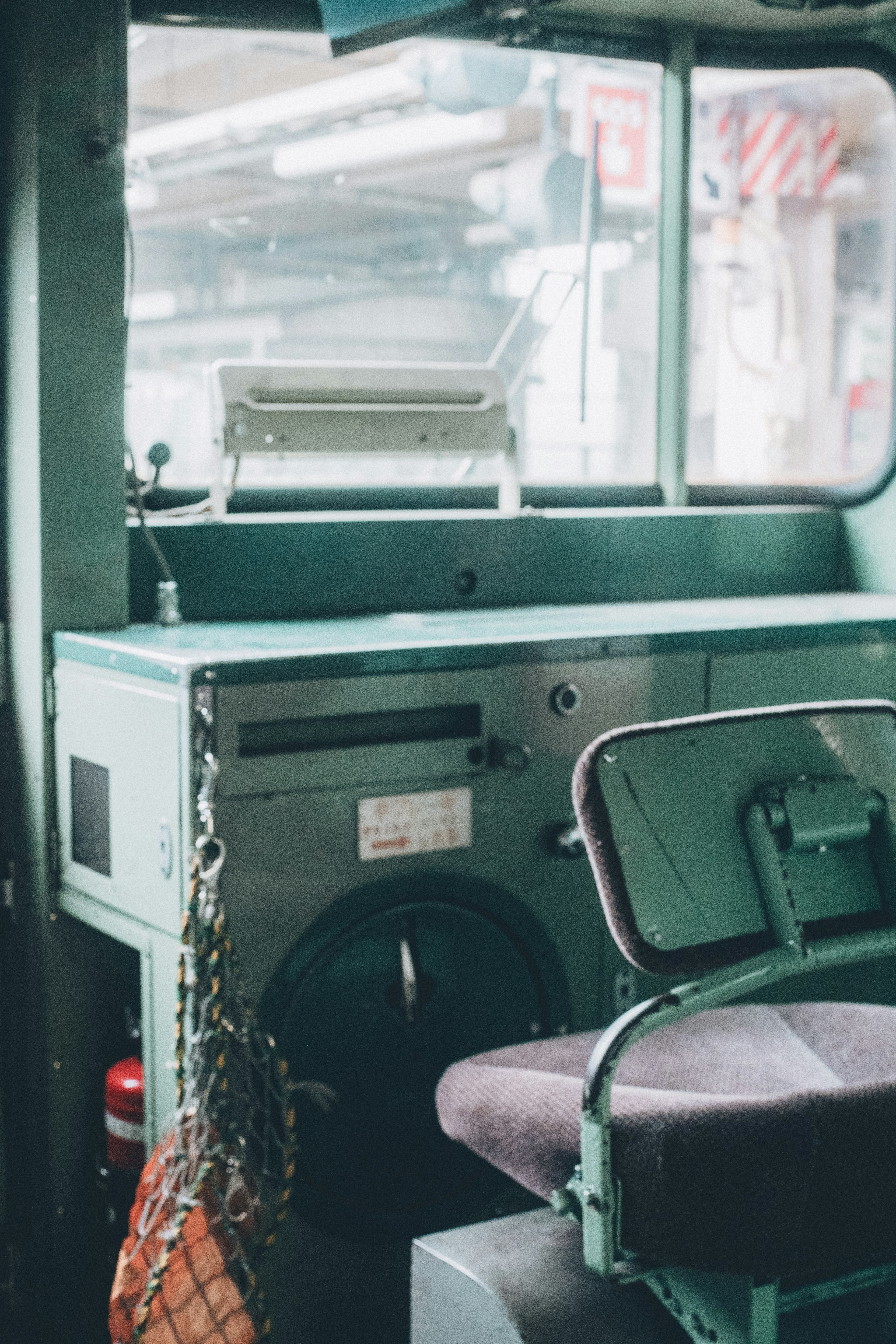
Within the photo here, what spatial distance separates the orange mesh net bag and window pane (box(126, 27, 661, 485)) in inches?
41.6

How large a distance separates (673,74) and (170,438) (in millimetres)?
1432

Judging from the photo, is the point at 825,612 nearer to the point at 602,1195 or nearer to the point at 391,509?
the point at 391,509

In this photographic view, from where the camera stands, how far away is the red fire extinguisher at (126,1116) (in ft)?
8.08

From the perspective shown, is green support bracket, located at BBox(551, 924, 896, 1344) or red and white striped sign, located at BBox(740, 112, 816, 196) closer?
green support bracket, located at BBox(551, 924, 896, 1344)

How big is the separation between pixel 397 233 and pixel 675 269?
67cm

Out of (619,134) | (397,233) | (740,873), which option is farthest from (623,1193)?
(619,134)

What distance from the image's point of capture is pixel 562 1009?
2588mm

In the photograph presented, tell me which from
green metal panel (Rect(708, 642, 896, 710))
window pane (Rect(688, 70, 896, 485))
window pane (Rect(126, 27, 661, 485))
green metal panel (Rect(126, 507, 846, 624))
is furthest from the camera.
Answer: window pane (Rect(688, 70, 896, 485))

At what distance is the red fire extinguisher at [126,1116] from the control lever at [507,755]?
748mm

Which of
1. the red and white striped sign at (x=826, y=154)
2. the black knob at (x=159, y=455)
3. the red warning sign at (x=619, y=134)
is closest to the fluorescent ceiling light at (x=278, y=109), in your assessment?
the red warning sign at (x=619, y=134)

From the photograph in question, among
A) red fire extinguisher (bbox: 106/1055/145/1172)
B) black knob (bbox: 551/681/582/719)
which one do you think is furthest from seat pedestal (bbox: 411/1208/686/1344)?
black knob (bbox: 551/681/582/719)

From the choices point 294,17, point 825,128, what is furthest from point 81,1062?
→ point 825,128

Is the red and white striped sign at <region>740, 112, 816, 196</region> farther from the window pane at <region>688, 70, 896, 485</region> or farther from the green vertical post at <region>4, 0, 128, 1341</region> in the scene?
the green vertical post at <region>4, 0, 128, 1341</region>

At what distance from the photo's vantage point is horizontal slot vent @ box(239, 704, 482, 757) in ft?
7.35
